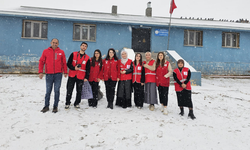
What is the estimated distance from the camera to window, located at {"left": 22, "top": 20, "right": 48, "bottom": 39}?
9750 millimetres

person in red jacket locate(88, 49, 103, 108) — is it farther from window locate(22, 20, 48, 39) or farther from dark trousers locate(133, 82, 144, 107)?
window locate(22, 20, 48, 39)

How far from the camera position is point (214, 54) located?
11555mm

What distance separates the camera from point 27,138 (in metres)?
2.49

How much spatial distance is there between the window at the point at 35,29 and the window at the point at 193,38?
1041 centimetres

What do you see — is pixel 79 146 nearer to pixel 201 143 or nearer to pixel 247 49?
pixel 201 143

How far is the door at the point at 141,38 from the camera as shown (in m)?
11.3

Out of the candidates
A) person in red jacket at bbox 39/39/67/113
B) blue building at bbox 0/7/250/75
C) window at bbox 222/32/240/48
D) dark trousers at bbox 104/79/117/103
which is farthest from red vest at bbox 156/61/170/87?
window at bbox 222/32/240/48

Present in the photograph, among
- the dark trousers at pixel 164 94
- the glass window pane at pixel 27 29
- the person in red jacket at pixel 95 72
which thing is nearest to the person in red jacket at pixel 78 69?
the person in red jacket at pixel 95 72

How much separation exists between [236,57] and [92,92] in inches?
498

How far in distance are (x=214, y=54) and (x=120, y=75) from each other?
10428mm

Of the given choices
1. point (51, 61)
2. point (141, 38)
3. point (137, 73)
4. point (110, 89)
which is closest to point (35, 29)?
point (141, 38)

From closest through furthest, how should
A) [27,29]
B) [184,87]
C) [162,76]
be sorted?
[184,87], [162,76], [27,29]

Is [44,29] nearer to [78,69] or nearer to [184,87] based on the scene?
[78,69]

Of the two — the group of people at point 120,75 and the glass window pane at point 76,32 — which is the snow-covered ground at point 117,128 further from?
the glass window pane at point 76,32
